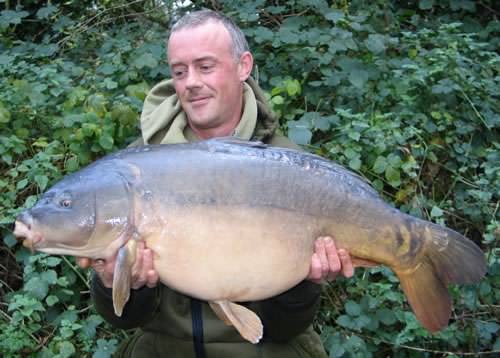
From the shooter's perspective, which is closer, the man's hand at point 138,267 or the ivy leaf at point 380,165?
the man's hand at point 138,267

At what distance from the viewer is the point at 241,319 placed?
209 centimetres

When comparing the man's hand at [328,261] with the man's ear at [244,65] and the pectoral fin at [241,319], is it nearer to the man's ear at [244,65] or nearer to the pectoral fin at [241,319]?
the pectoral fin at [241,319]

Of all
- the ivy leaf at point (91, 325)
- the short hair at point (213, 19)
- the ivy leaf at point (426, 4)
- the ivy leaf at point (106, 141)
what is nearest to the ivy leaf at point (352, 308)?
the ivy leaf at point (91, 325)

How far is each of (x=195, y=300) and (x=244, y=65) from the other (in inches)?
34.0

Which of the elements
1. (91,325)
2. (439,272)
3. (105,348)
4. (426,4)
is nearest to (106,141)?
(91,325)

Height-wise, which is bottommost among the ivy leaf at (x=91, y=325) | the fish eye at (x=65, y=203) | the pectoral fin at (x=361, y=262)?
the ivy leaf at (x=91, y=325)

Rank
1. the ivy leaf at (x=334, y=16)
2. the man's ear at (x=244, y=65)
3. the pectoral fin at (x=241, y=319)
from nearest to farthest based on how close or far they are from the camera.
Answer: the pectoral fin at (x=241, y=319)
the man's ear at (x=244, y=65)
the ivy leaf at (x=334, y=16)

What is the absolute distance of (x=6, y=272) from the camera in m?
3.68

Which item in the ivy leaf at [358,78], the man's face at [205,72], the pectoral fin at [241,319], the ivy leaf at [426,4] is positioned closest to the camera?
the pectoral fin at [241,319]

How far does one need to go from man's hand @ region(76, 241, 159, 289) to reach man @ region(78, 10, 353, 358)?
0.02 metres

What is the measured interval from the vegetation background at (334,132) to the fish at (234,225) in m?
1.06

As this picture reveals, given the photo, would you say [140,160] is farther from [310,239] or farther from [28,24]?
[28,24]

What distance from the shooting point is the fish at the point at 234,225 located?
6.52 feet

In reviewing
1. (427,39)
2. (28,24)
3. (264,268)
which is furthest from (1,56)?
(264,268)
